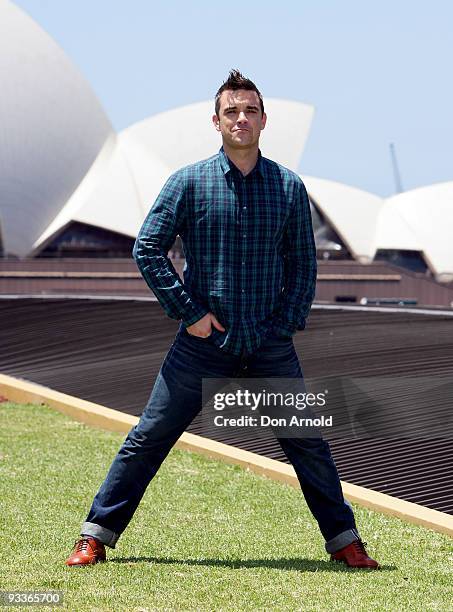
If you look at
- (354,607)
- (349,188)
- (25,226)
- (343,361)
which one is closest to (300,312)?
(354,607)

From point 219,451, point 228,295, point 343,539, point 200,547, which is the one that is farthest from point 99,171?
point 343,539

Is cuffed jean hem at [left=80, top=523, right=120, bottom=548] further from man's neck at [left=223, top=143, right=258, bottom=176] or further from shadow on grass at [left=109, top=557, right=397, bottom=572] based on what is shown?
man's neck at [left=223, top=143, right=258, bottom=176]

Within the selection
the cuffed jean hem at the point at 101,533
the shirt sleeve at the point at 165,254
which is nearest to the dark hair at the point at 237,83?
the shirt sleeve at the point at 165,254

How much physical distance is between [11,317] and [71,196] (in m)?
28.8

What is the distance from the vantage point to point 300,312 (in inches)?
139

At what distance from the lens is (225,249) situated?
346 cm

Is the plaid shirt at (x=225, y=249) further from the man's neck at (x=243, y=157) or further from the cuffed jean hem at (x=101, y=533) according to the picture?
the cuffed jean hem at (x=101, y=533)

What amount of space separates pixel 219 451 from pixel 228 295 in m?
2.68

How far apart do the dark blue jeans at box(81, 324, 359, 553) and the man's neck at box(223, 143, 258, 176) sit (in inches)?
22.8

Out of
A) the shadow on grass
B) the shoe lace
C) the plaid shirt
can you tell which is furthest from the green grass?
the plaid shirt

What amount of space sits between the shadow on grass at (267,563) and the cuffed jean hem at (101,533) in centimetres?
10

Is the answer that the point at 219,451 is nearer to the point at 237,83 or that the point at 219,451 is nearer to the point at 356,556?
the point at 356,556

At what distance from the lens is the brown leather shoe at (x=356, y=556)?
352cm

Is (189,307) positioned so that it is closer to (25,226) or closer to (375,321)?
(375,321)
